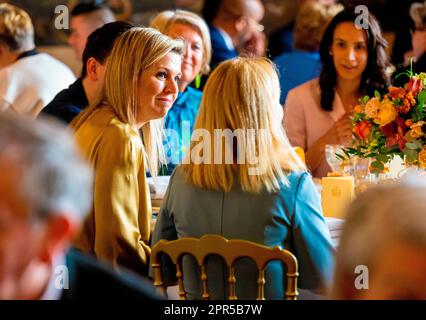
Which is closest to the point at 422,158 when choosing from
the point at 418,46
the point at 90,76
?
the point at 90,76

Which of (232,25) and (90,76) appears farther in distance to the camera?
(232,25)

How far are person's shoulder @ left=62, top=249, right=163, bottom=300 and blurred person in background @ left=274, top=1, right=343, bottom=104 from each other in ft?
14.1

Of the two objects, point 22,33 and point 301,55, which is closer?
point 22,33

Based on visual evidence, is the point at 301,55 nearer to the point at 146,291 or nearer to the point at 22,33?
the point at 22,33

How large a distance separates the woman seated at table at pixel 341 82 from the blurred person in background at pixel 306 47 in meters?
0.87

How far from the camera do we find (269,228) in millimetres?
3137

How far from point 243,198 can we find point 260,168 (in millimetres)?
113

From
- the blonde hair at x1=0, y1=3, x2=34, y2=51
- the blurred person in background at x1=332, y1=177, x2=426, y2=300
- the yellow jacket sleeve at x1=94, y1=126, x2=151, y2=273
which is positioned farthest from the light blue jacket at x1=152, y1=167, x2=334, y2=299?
the blonde hair at x1=0, y1=3, x2=34, y2=51

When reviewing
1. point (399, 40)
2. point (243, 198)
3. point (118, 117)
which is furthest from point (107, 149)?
point (399, 40)

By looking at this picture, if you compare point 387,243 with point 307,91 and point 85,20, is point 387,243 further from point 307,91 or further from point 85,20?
point 85,20

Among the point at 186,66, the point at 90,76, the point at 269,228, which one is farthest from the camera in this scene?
the point at 186,66

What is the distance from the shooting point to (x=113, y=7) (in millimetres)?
9125

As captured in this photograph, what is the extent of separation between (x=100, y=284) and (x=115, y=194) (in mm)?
1593

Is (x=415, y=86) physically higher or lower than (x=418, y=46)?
lower
